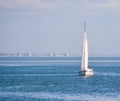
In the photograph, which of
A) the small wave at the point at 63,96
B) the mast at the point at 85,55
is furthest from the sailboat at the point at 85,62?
the small wave at the point at 63,96

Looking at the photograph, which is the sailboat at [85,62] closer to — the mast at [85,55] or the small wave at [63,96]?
the mast at [85,55]

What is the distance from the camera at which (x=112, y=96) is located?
83188 millimetres

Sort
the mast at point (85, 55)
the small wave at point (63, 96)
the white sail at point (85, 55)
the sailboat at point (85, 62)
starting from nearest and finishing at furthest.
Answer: the small wave at point (63, 96), the sailboat at point (85, 62), the white sail at point (85, 55), the mast at point (85, 55)

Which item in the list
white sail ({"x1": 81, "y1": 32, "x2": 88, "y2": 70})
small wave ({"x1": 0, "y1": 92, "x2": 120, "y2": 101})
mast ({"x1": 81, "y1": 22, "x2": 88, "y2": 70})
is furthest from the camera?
mast ({"x1": 81, "y1": 22, "x2": 88, "y2": 70})

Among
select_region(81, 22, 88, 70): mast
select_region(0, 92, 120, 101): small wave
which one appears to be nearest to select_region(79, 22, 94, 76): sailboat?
select_region(81, 22, 88, 70): mast

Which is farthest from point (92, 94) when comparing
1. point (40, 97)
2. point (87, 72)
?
point (87, 72)

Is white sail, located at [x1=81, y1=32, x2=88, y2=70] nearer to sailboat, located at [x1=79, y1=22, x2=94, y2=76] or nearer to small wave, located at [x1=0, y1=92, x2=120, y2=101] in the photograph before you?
sailboat, located at [x1=79, y1=22, x2=94, y2=76]

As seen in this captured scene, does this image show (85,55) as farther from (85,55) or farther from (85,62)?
(85,62)

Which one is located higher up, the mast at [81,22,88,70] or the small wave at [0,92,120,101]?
the mast at [81,22,88,70]

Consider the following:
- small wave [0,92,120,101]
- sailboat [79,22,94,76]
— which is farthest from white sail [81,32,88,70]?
small wave [0,92,120,101]

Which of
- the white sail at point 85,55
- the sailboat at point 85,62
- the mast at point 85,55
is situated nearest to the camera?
the sailboat at point 85,62

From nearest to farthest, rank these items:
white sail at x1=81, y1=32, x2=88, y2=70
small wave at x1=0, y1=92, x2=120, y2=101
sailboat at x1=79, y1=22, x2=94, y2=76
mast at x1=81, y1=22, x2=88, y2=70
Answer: small wave at x1=0, y1=92, x2=120, y2=101 → sailboat at x1=79, y1=22, x2=94, y2=76 → white sail at x1=81, y1=32, x2=88, y2=70 → mast at x1=81, y1=22, x2=88, y2=70

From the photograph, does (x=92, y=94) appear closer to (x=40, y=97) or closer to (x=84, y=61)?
(x=40, y=97)

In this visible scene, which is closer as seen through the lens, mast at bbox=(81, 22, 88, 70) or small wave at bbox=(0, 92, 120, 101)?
small wave at bbox=(0, 92, 120, 101)
